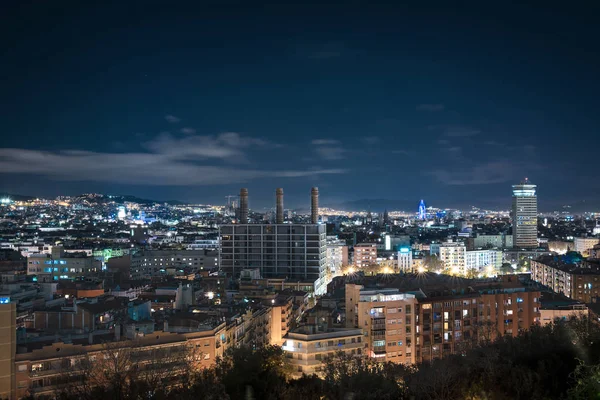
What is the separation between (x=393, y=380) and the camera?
36.7 ft

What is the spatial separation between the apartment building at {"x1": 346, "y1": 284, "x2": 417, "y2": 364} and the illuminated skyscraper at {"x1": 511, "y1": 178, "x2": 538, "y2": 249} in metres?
43.9

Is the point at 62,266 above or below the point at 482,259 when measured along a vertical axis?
above

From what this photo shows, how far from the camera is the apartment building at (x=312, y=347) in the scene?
14.3 m

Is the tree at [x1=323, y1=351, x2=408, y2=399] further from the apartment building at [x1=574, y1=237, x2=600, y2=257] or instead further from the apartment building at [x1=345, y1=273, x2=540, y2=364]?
the apartment building at [x1=574, y1=237, x2=600, y2=257]

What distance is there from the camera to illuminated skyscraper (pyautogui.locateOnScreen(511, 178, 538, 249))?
60188 millimetres

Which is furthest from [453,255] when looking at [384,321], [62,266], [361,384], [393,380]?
[361,384]

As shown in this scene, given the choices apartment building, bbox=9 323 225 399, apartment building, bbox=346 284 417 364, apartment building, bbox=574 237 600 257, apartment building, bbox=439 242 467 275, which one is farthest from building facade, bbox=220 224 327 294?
apartment building, bbox=574 237 600 257

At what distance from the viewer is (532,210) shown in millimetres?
63000

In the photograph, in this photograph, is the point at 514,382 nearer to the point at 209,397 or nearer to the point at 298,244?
the point at 209,397

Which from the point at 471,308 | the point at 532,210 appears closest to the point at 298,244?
the point at 471,308

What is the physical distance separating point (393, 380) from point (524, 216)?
5486 centimetres

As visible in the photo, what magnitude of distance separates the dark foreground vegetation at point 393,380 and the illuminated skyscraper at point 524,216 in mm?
48133

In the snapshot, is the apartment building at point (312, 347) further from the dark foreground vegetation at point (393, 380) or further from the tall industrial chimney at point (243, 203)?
the tall industrial chimney at point (243, 203)

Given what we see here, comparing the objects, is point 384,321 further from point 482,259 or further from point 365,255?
point 482,259
